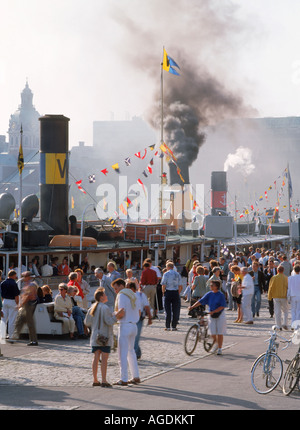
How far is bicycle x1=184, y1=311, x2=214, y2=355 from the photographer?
15121 millimetres

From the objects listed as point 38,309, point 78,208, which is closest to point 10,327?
point 38,309

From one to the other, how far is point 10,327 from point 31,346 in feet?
3.28

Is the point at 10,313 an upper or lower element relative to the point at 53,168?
lower

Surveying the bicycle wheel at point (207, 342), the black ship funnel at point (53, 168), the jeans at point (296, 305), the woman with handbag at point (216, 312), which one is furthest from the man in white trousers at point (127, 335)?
the black ship funnel at point (53, 168)

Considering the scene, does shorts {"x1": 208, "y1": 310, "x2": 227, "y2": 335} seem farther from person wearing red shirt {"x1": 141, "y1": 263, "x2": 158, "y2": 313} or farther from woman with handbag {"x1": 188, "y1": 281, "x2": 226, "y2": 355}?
person wearing red shirt {"x1": 141, "y1": 263, "x2": 158, "y2": 313}

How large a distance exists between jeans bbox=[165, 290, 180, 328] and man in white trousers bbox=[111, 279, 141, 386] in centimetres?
679

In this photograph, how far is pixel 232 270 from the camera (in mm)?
21000

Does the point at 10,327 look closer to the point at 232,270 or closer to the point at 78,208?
the point at 232,270

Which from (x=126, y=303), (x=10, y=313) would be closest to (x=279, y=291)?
(x=10, y=313)

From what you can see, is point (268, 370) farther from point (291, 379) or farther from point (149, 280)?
point (149, 280)

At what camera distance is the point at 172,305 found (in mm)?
19016

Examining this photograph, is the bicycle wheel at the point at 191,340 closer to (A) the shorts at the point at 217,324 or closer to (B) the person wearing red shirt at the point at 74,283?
(A) the shorts at the point at 217,324

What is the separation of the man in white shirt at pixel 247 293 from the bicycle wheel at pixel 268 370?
8835mm

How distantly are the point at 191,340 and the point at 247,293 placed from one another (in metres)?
5.26
